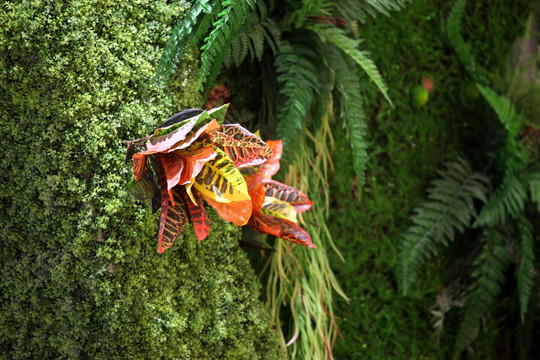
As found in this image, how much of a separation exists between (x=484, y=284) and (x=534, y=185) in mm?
315

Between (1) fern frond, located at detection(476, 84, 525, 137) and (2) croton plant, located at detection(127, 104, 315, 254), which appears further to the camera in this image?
(1) fern frond, located at detection(476, 84, 525, 137)

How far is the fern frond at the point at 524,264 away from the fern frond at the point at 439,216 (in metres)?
0.14

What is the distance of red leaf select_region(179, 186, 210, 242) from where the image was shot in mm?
854

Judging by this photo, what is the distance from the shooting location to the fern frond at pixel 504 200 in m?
1.40

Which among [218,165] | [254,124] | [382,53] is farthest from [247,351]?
[382,53]

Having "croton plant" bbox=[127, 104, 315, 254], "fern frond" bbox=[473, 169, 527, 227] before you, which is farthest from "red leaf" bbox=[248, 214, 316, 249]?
"fern frond" bbox=[473, 169, 527, 227]

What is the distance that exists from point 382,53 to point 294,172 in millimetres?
503

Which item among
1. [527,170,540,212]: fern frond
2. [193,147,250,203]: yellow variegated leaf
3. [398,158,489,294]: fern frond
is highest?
[193,147,250,203]: yellow variegated leaf

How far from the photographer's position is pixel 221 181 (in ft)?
2.72

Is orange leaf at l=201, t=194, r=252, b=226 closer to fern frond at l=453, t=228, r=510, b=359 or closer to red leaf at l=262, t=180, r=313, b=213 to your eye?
red leaf at l=262, t=180, r=313, b=213

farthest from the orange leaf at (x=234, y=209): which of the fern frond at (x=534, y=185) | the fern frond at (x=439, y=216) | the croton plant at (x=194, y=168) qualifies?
the fern frond at (x=534, y=185)

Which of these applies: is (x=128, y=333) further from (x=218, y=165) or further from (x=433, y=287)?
(x=433, y=287)

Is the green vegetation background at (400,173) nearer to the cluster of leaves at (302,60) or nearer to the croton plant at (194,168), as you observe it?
the cluster of leaves at (302,60)

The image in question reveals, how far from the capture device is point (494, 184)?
1509 millimetres
